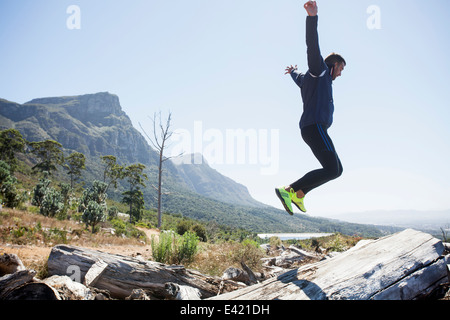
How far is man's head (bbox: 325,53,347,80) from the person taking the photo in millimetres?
2930

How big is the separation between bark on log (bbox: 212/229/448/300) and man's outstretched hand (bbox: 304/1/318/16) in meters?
2.85

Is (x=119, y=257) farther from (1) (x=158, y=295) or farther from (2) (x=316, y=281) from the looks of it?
(2) (x=316, y=281)

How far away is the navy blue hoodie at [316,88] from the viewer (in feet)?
8.36

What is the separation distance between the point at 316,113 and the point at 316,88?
1.04 ft

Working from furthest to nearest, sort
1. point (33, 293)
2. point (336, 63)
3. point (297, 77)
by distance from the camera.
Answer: point (297, 77)
point (336, 63)
point (33, 293)

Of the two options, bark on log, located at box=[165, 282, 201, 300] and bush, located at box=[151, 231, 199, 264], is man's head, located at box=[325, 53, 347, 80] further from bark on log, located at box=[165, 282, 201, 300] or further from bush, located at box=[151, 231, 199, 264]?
bush, located at box=[151, 231, 199, 264]

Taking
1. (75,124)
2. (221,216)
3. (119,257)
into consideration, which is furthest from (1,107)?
(119,257)

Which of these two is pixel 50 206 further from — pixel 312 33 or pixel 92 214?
pixel 312 33

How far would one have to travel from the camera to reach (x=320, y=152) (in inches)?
106

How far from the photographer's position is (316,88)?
2.70 metres

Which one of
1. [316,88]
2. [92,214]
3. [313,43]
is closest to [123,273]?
[316,88]

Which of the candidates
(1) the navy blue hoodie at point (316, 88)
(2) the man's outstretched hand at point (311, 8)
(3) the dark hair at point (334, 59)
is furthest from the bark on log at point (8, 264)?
(3) the dark hair at point (334, 59)

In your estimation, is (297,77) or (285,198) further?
(297,77)
